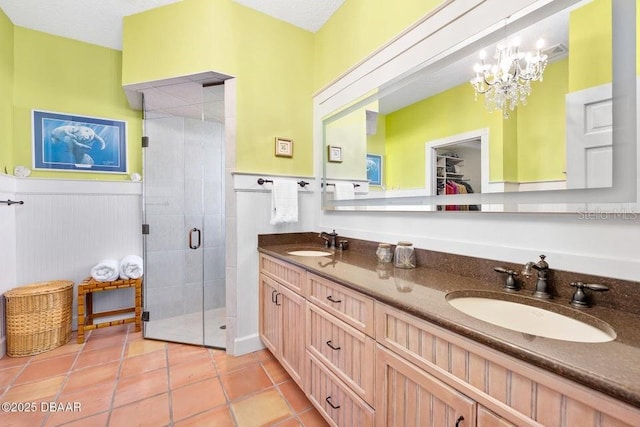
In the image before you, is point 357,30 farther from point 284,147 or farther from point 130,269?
point 130,269

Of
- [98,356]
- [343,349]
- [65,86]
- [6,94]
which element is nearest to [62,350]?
[98,356]

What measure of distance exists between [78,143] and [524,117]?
136 inches

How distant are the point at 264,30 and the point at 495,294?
2.50 meters

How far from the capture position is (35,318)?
215 cm

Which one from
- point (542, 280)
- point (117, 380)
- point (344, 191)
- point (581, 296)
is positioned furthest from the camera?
point (344, 191)

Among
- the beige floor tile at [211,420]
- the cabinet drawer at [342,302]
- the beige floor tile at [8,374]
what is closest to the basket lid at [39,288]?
the beige floor tile at [8,374]

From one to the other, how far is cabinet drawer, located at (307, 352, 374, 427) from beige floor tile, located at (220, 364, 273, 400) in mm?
469

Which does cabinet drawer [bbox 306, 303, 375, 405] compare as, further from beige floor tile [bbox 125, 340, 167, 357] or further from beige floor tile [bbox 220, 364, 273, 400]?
beige floor tile [bbox 125, 340, 167, 357]

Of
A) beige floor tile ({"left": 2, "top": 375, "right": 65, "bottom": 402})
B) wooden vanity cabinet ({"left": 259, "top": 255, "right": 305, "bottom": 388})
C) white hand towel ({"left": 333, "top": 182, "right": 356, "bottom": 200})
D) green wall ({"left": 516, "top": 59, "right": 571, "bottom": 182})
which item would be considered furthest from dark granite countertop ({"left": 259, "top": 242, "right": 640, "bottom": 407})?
beige floor tile ({"left": 2, "top": 375, "right": 65, "bottom": 402})

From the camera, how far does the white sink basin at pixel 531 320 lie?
79cm

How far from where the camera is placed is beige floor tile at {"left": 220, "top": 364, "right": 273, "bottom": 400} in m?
1.76

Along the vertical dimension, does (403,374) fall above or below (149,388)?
above

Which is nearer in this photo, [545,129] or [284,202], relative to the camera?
[545,129]

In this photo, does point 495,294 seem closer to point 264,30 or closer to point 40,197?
point 264,30
